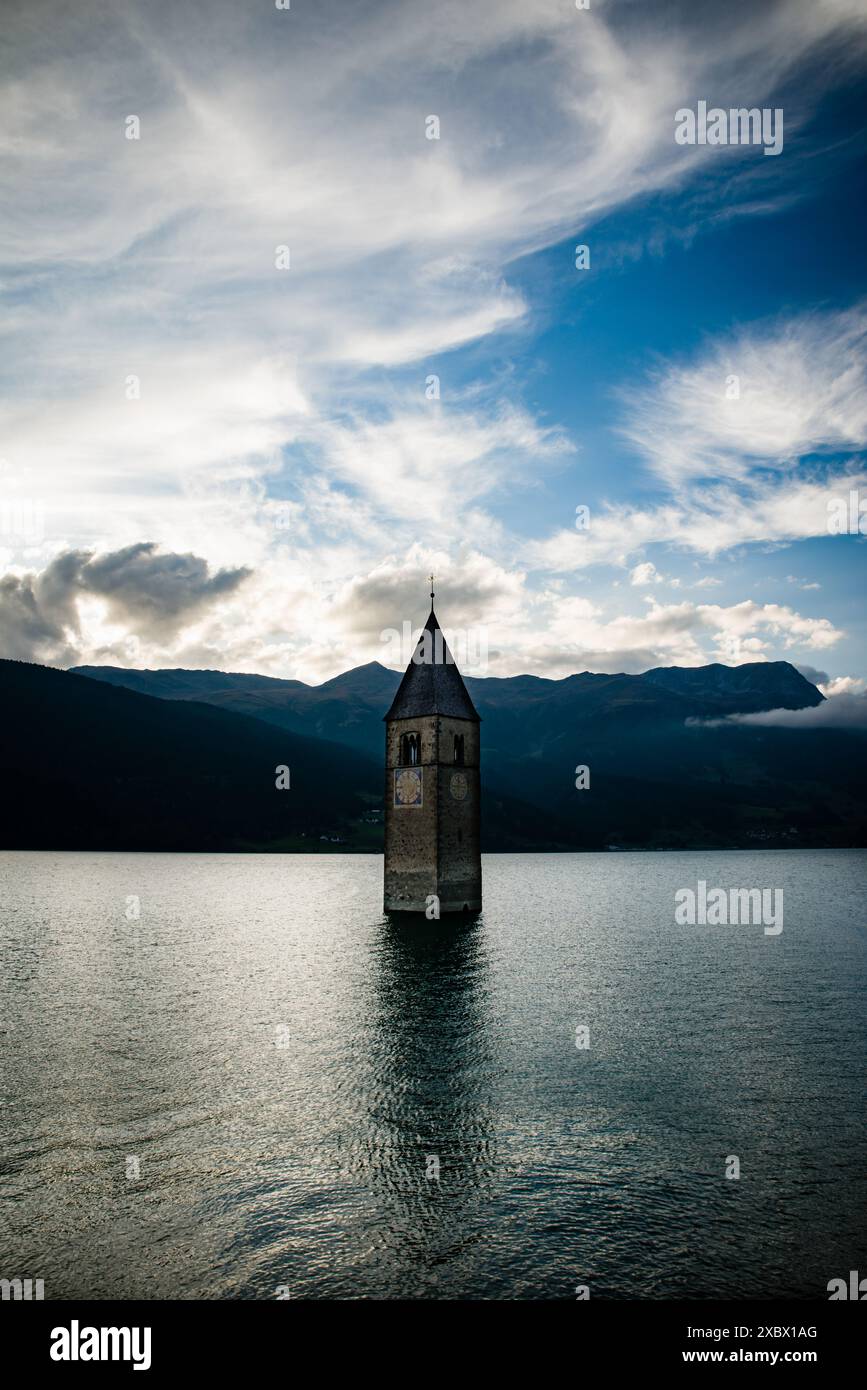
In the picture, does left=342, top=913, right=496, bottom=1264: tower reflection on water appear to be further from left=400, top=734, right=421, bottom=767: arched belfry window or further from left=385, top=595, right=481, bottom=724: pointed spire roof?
left=385, top=595, right=481, bottom=724: pointed spire roof

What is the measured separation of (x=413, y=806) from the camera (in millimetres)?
66000

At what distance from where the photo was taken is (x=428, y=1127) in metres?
21.2

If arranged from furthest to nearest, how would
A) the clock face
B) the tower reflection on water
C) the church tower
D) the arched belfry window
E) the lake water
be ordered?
1. the arched belfry window
2. the clock face
3. the church tower
4. the tower reflection on water
5. the lake water

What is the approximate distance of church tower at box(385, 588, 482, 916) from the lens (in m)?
64.8

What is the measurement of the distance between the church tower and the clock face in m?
0.08

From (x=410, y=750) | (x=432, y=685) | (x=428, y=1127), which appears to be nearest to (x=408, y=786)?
(x=410, y=750)

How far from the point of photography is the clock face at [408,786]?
217ft

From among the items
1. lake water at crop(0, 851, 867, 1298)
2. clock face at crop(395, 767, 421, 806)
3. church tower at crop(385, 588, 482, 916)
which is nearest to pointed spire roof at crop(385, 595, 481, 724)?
church tower at crop(385, 588, 482, 916)

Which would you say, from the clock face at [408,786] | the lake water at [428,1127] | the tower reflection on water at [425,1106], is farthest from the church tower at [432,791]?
the tower reflection on water at [425,1106]

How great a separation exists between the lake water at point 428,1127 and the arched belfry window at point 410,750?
65.7 ft

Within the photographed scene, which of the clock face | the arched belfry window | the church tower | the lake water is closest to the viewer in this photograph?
the lake water

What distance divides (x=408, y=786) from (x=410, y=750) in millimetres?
3142
